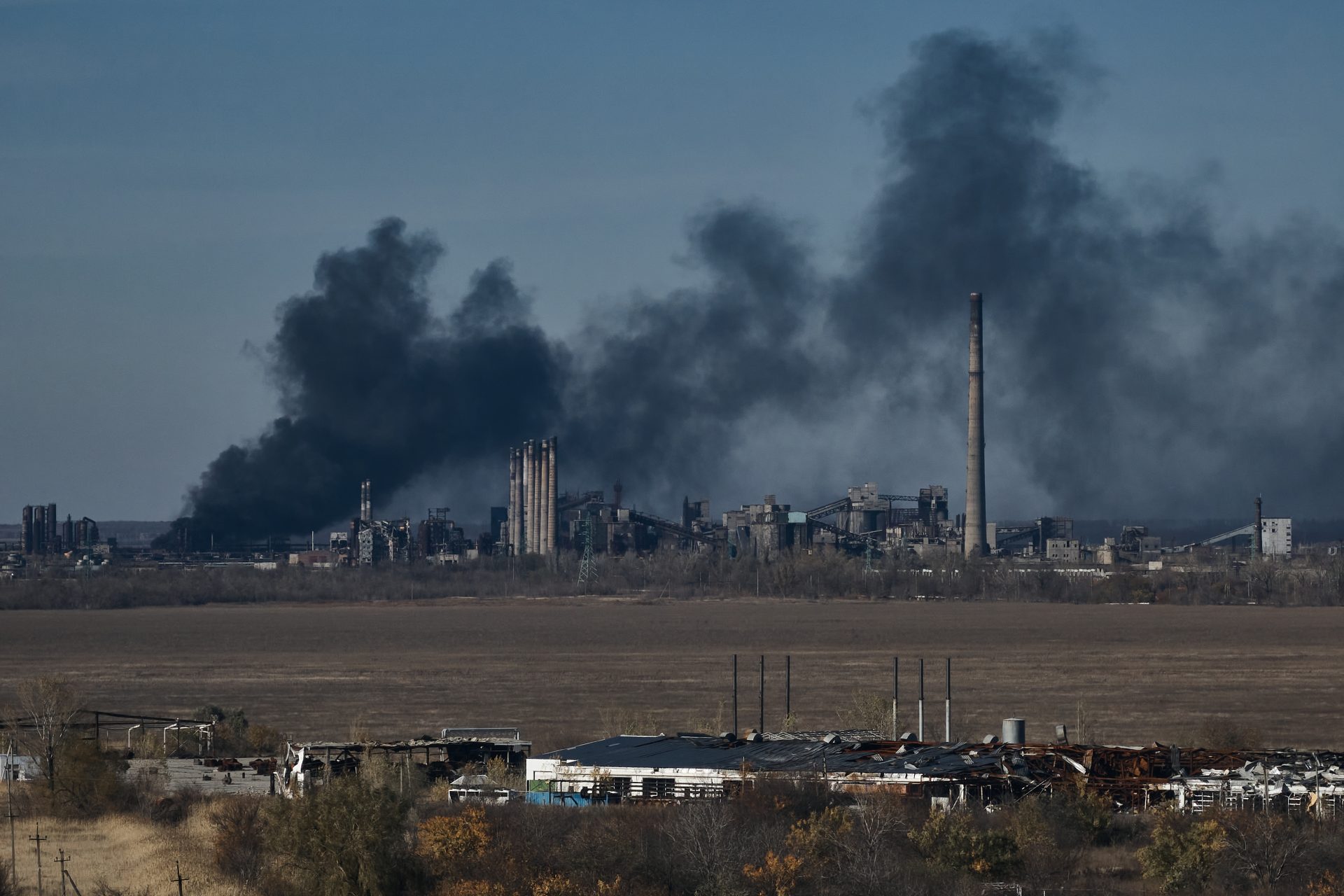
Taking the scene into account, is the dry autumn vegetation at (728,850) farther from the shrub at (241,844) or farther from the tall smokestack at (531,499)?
the tall smokestack at (531,499)

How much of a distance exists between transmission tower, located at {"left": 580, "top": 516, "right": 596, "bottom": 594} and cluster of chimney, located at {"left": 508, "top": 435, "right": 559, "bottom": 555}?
247cm

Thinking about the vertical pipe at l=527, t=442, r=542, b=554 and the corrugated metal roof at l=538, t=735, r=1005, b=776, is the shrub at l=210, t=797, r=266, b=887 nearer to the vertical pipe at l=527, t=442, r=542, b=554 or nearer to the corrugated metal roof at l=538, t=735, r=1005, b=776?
the corrugated metal roof at l=538, t=735, r=1005, b=776

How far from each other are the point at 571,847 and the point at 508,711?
27.5m

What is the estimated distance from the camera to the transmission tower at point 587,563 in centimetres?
12581

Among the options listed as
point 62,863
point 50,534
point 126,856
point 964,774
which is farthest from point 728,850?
point 50,534

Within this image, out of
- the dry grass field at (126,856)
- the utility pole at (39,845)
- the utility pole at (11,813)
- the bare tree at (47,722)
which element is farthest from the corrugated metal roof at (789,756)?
the bare tree at (47,722)

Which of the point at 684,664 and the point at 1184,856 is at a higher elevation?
the point at 1184,856

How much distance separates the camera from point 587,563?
126 meters

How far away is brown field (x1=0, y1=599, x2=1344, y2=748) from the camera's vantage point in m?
42.8

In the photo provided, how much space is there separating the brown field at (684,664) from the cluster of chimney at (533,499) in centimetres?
1406

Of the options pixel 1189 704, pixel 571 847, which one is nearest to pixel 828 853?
pixel 571 847

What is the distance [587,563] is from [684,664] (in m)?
63.6

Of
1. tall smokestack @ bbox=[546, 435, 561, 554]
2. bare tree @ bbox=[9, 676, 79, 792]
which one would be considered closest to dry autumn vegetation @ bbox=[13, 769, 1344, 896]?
bare tree @ bbox=[9, 676, 79, 792]

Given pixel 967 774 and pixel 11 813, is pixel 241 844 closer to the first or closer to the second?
pixel 11 813
